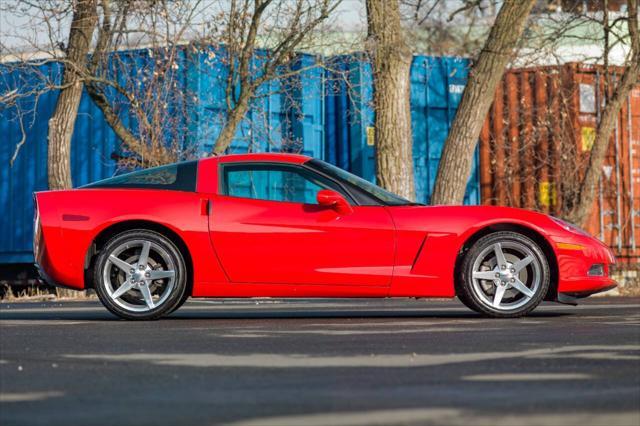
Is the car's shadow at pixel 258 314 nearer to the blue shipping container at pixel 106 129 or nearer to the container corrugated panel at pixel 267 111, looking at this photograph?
the container corrugated panel at pixel 267 111

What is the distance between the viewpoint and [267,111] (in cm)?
2059

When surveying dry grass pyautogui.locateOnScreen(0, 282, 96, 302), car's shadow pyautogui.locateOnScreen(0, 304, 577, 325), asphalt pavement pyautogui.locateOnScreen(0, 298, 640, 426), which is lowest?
dry grass pyautogui.locateOnScreen(0, 282, 96, 302)

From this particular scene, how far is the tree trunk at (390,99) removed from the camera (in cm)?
1802

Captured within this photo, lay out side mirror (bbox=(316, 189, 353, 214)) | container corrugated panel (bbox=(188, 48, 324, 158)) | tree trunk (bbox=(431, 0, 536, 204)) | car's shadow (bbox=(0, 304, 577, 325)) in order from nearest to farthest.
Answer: side mirror (bbox=(316, 189, 353, 214)) < car's shadow (bbox=(0, 304, 577, 325)) < tree trunk (bbox=(431, 0, 536, 204)) < container corrugated panel (bbox=(188, 48, 324, 158))

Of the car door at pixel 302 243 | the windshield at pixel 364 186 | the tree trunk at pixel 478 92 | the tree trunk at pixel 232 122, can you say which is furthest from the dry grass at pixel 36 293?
the car door at pixel 302 243

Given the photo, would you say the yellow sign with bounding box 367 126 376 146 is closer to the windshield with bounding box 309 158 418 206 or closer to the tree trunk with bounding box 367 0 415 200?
the tree trunk with bounding box 367 0 415 200

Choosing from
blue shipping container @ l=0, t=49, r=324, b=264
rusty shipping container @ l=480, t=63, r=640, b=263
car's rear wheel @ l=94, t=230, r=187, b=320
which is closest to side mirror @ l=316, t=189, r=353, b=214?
car's rear wheel @ l=94, t=230, r=187, b=320

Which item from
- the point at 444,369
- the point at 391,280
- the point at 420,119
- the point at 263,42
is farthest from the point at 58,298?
the point at 444,369

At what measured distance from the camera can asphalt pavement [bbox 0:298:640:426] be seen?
4793mm

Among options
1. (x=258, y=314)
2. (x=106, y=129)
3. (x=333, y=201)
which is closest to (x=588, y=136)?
(x=106, y=129)

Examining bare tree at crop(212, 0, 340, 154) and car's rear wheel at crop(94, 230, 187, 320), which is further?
bare tree at crop(212, 0, 340, 154)

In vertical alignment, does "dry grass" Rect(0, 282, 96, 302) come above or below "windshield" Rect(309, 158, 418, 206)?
below

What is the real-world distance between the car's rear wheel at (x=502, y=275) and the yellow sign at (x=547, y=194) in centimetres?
1227

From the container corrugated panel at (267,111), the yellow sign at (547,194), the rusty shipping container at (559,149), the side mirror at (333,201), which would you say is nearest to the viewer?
the side mirror at (333,201)
